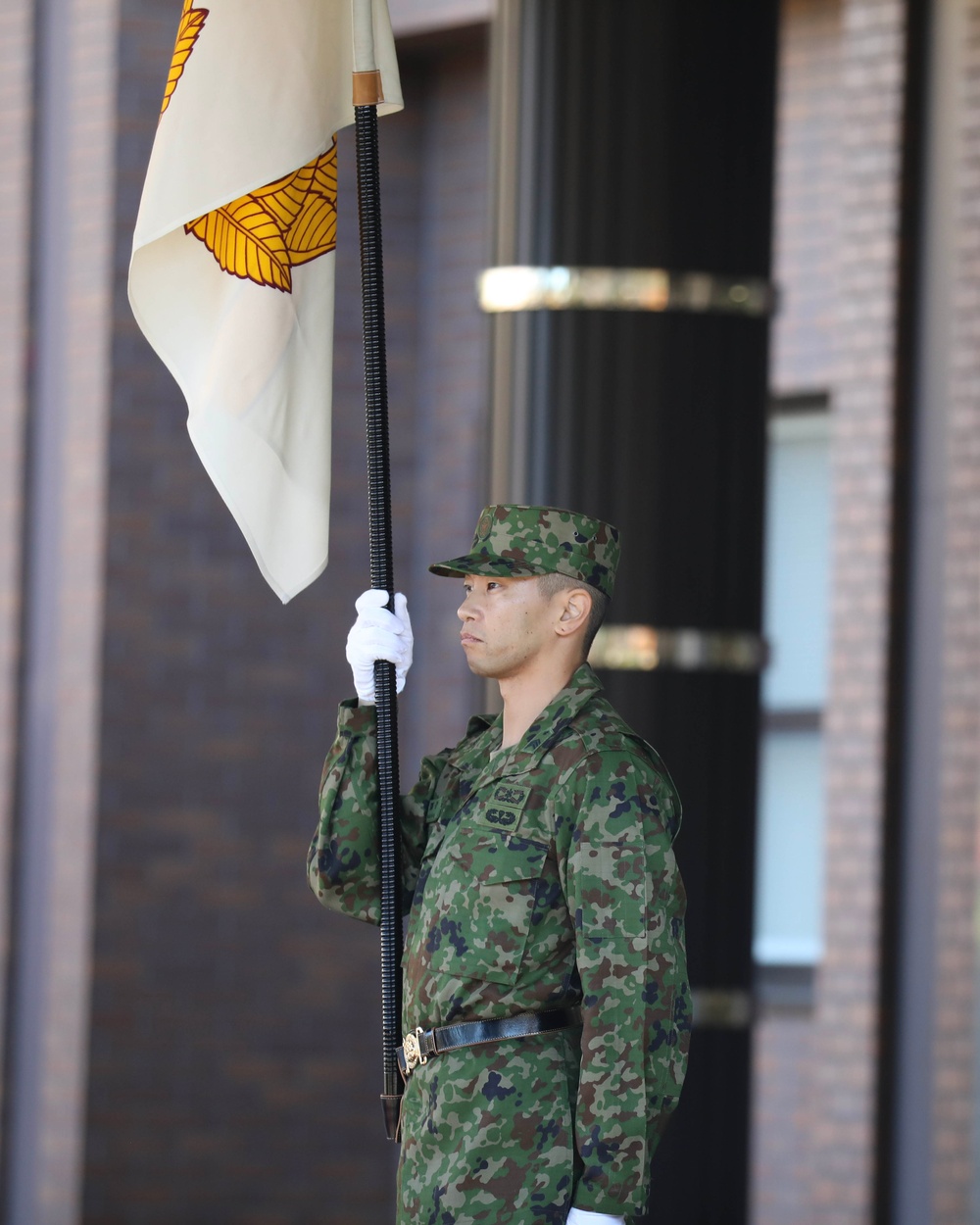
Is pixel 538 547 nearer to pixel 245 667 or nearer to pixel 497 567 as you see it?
pixel 497 567

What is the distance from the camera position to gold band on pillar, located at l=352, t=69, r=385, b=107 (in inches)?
156

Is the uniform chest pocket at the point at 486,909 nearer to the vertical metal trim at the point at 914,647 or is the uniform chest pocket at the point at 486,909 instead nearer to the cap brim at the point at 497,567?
the cap brim at the point at 497,567

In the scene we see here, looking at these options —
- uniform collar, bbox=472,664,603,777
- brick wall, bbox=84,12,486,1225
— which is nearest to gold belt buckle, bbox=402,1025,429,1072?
uniform collar, bbox=472,664,603,777

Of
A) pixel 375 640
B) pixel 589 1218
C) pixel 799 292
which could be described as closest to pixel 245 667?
pixel 799 292

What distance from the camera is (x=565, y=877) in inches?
134

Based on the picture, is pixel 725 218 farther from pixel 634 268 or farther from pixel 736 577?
pixel 736 577

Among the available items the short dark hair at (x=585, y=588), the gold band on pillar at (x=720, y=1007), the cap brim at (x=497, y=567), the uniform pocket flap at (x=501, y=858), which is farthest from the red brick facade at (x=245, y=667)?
the uniform pocket flap at (x=501, y=858)

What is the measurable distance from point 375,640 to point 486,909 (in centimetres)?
53

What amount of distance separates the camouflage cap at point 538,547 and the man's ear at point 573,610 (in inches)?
1.0

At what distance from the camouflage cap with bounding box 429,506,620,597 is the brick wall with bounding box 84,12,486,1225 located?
4497 mm

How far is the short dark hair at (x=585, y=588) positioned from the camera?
3.60 meters

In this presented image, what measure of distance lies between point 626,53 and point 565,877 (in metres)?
2.26

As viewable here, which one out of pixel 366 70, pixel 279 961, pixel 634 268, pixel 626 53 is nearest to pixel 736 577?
pixel 634 268

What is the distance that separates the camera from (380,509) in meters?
3.81
